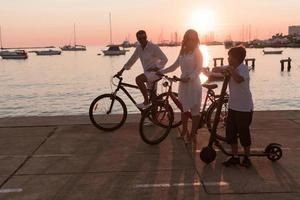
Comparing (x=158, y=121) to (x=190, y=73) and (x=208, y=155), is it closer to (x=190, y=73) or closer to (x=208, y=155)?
(x=190, y=73)

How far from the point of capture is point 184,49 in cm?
787

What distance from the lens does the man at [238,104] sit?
6.45 meters

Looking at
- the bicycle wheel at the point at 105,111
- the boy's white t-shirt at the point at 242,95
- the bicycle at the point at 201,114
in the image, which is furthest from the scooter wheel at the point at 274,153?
the bicycle wheel at the point at 105,111

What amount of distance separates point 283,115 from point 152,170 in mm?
5198

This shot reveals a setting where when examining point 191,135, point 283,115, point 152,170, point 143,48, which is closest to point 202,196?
point 152,170

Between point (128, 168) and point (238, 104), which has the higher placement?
point (238, 104)

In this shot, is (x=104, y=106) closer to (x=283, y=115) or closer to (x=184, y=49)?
(x=184, y=49)

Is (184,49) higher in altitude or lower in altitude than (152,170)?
higher

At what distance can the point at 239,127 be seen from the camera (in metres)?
6.63

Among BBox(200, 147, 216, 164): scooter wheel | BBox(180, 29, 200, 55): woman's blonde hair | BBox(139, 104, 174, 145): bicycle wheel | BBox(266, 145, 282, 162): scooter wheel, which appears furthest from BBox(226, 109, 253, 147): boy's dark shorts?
BBox(139, 104, 174, 145): bicycle wheel

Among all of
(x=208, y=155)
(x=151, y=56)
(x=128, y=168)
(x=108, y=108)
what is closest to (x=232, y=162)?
(x=208, y=155)

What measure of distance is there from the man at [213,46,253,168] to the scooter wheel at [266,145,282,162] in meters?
0.39

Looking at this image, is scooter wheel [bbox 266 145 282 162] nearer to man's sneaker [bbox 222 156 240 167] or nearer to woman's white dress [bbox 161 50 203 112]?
man's sneaker [bbox 222 156 240 167]

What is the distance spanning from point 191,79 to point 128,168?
2.08 m
